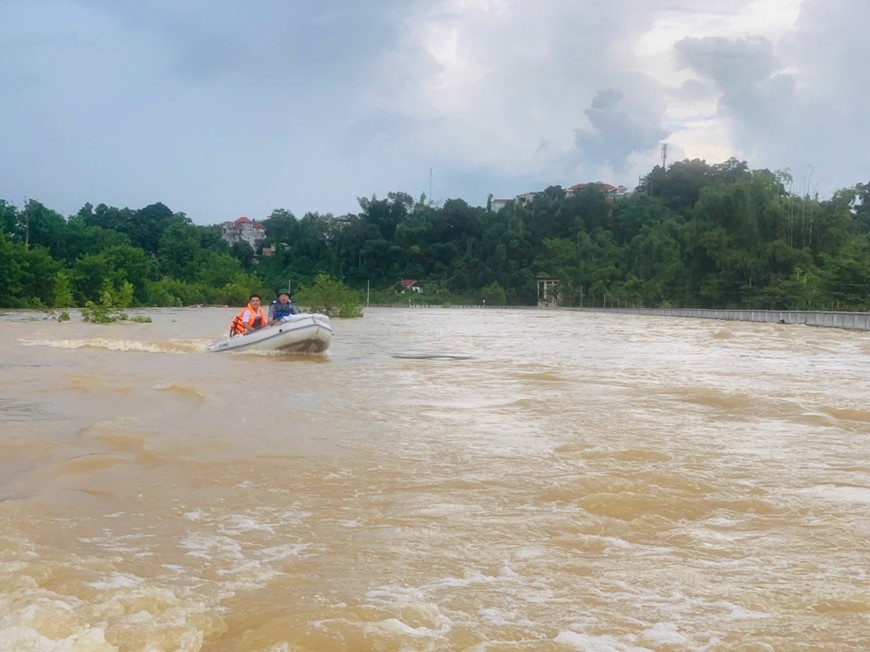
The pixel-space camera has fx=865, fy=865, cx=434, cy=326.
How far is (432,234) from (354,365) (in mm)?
101440

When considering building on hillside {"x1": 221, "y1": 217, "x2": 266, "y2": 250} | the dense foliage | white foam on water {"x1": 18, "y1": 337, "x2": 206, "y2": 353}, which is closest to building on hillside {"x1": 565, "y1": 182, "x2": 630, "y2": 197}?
the dense foliage

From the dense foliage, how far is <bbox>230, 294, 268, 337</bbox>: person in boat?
3218 centimetres

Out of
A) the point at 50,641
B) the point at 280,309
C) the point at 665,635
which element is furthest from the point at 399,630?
the point at 280,309

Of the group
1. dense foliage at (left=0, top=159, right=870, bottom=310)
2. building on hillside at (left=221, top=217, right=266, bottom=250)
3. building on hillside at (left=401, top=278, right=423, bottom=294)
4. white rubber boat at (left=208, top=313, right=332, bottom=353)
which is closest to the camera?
white rubber boat at (left=208, top=313, right=332, bottom=353)

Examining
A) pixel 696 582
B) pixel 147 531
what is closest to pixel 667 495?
pixel 696 582

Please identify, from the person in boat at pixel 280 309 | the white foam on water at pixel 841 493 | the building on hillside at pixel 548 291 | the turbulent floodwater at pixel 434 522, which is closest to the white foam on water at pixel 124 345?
the person in boat at pixel 280 309

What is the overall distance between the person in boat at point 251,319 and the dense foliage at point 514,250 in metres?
32.2

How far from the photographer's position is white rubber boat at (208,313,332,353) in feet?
54.5

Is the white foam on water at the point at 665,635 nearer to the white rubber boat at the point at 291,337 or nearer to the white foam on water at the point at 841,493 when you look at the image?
the white foam on water at the point at 841,493

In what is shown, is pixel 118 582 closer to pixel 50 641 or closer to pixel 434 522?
pixel 50 641

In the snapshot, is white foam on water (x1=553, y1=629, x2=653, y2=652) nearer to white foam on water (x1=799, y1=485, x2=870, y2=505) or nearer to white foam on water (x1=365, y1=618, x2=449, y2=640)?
white foam on water (x1=365, y1=618, x2=449, y2=640)

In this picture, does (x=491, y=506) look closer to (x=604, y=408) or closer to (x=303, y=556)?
(x=303, y=556)

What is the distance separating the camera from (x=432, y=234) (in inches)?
4579

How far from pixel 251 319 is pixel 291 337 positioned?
4.84 feet
